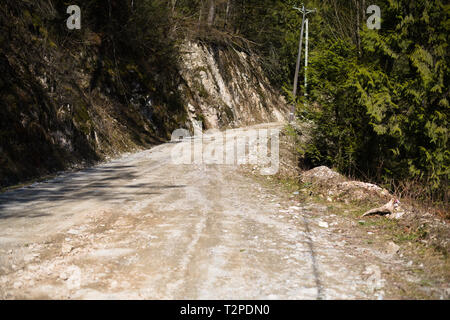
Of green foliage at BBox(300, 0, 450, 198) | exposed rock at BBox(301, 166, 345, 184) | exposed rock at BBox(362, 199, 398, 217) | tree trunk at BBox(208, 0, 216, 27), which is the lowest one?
exposed rock at BBox(362, 199, 398, 217)

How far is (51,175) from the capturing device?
30.8 feet

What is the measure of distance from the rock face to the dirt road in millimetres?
16414

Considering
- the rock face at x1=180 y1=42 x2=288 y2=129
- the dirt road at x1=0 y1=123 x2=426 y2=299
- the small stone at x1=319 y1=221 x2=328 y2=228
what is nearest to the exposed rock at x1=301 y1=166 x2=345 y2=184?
the dirt road at x1=0 y1=123 x2=426 y2=299

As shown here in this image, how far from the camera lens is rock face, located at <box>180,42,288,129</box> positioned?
25344 mm

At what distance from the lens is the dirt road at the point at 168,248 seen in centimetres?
364

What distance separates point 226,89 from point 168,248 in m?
25.8

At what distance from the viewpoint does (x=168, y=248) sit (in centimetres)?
464

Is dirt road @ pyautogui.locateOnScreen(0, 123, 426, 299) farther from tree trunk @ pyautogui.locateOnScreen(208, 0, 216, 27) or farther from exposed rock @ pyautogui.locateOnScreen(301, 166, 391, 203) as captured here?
tree trunk @ pyautogui.locateOnScreen(208, 0, 216, 27)

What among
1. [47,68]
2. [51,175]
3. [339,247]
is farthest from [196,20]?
[339,247]

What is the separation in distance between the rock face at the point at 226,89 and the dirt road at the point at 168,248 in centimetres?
1641

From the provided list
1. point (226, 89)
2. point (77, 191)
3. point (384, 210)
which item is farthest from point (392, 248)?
point (226, 89)

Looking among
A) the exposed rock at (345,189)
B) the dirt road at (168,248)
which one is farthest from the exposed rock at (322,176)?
the dirt road at (168,248)

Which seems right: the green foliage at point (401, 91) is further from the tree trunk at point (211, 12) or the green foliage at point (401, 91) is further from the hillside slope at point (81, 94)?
the tree trunk at point (211, 12)
